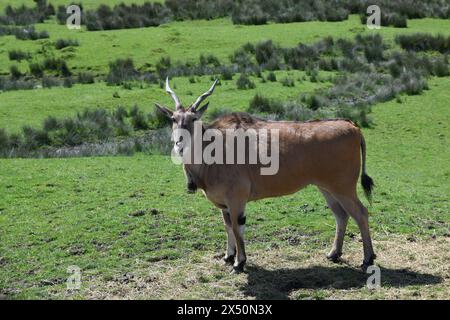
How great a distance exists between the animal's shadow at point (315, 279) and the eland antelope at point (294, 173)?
0.31m

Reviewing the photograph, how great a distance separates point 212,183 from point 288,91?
49.3 feet

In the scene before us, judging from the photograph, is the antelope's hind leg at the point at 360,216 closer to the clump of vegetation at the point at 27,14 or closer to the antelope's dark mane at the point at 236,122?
the antelope's dark mane at the point at 236,122

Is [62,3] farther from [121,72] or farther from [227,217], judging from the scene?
[227,217]

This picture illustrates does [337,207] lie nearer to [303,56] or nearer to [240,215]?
[240,215]

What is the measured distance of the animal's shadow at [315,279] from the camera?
979cm

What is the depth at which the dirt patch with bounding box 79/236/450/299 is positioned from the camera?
960 cm

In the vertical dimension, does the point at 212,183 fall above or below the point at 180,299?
above

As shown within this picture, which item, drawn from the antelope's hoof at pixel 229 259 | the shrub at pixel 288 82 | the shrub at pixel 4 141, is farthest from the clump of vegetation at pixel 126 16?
the antelope's hoof at pixel 229 259

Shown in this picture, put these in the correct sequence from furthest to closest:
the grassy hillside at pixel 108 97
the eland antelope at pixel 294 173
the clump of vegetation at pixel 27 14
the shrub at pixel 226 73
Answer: the clump of vegetation at pixel 27 14 → the shrub at pixel 226 73 → the grassy hillside at pixel 108 97 → the eland antelope at pixel 294 173

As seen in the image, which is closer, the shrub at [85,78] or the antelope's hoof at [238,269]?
the antelope's hoof at [238,269]

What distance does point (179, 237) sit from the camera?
1186 cm

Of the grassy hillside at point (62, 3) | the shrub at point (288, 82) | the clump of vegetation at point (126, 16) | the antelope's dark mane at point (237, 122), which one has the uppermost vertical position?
the grassy hillside at point (62, 3)

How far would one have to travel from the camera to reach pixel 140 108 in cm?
2364
